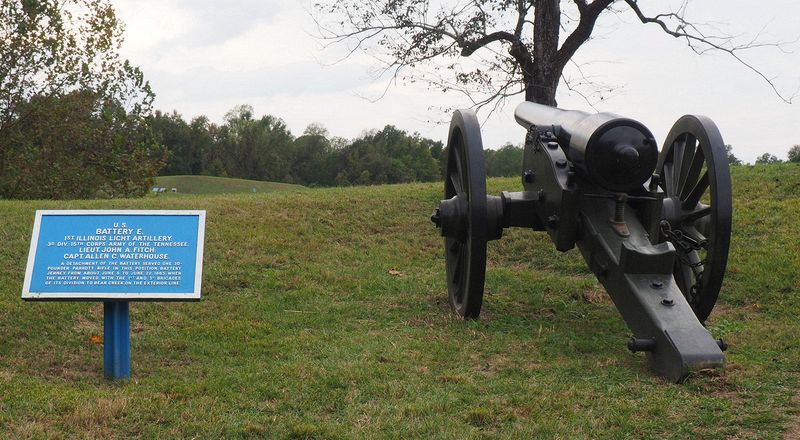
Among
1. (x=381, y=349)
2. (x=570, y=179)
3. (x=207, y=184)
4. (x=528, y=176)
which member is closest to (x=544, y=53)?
(x=528, y=176)

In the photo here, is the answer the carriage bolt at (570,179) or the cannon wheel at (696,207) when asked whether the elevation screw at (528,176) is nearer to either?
the carriage bolt at (570,179)

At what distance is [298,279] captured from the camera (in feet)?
30.5

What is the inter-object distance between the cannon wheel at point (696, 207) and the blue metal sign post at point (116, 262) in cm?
A: 354

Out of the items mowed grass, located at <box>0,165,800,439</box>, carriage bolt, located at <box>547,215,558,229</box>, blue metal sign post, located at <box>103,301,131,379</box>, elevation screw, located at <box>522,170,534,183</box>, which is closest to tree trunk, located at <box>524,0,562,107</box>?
mowed grass, located at <box>0,165,800,439</box>

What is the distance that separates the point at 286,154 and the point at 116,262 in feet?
226

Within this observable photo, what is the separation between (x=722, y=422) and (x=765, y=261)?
18.6 ft

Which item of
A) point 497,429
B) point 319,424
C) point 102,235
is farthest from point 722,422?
point 102,235

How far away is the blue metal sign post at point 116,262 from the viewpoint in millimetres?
5562

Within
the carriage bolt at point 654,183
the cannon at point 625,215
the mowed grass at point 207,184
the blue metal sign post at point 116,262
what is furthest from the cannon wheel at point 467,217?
the mowed grass at point 207,184

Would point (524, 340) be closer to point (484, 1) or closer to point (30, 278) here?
point (30, 278)

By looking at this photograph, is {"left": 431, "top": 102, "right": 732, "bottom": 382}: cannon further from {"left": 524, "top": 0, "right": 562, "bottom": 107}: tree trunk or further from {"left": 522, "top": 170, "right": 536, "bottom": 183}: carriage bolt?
{"left": 524, "top": 0, "right": 562, "bottom": 107}: tree trunk

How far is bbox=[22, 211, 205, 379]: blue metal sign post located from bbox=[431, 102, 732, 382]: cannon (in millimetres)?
2172

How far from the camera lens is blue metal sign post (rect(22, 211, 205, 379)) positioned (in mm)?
5562

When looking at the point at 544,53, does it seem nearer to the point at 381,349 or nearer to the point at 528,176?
the point at 528,176
